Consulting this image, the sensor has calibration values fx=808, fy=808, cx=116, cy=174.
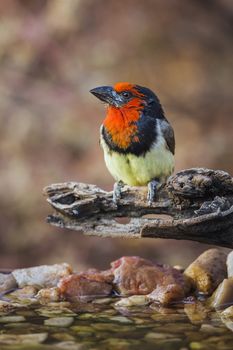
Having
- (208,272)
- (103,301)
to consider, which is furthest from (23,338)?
(208,272)

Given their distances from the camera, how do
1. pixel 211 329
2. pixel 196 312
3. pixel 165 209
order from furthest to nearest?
pixel 165 209 → pixel 196 312 → pixel 211 329

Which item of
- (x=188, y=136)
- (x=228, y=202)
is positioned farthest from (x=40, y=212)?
(x=228, y=202)

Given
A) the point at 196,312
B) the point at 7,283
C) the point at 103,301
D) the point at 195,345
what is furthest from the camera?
the point at 7,283

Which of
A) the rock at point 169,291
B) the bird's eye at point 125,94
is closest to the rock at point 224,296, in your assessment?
the rock at point 169,291

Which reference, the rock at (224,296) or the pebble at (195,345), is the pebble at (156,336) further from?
the rock at (224,296)

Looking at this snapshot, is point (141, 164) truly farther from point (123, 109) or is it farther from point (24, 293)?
point (24, 293)

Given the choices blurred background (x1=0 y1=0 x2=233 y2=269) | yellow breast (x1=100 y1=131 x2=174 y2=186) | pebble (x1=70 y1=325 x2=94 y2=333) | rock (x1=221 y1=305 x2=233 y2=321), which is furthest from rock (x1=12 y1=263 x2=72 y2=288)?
blurred background (x1=0 y1=0 x2=233 y2=269)
